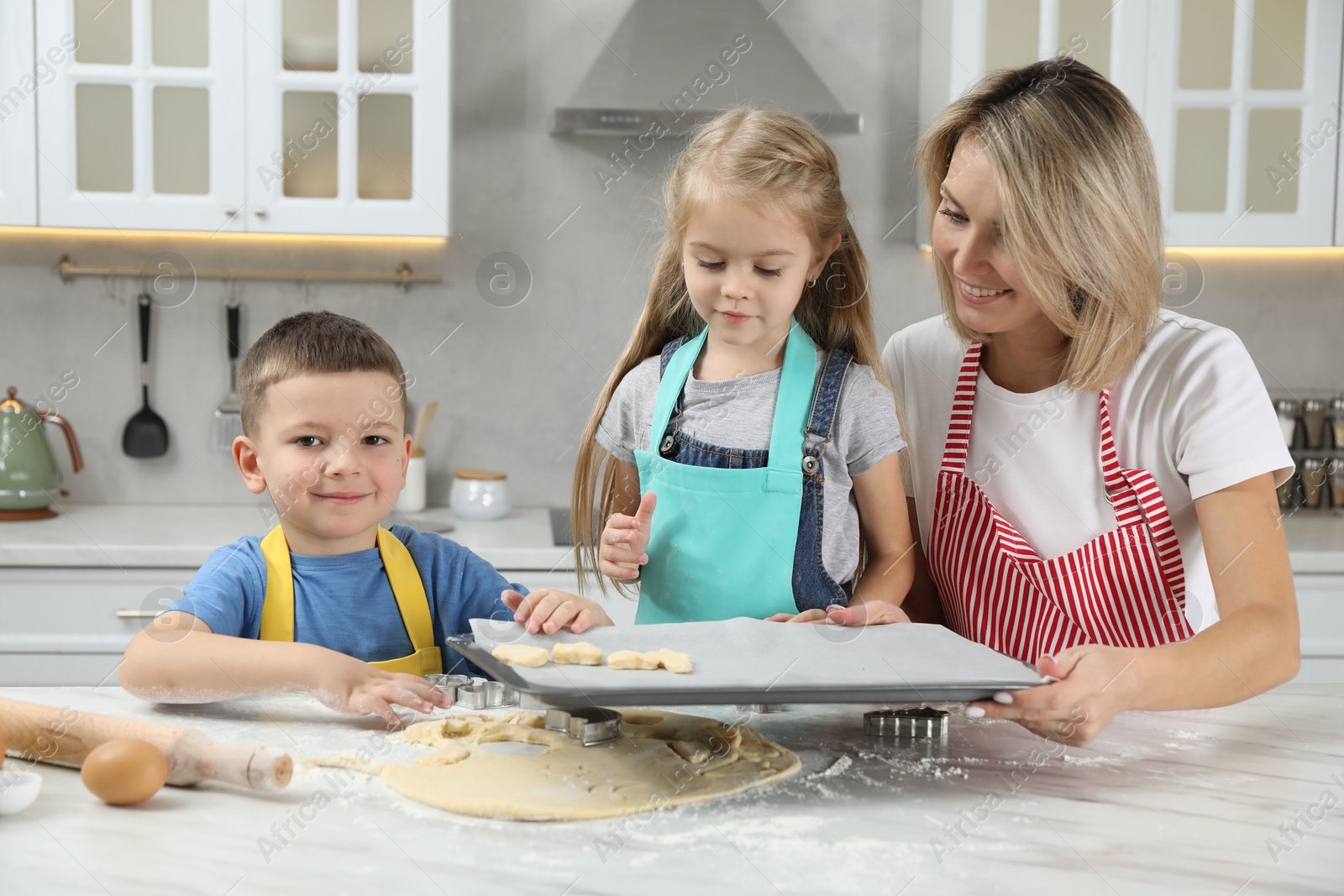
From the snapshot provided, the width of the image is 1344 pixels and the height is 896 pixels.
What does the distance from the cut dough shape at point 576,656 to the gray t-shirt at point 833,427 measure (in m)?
0.41

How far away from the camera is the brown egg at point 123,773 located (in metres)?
0.69

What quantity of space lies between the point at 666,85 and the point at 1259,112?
1.22m

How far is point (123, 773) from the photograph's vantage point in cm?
69

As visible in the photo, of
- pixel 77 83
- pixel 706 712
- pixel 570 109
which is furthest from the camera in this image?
pixel 570 109

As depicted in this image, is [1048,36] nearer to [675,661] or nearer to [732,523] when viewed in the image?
[732,523]

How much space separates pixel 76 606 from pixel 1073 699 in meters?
1.83

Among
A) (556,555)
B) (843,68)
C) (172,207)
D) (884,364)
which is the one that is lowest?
(556,555)

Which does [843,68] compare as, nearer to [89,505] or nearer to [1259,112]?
[1259,112]

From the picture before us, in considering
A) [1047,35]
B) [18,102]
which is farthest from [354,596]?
[1047,35]

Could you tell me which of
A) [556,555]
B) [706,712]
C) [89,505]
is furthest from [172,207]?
[706,712]

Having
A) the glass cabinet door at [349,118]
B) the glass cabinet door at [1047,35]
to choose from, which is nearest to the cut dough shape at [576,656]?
the glass cabinet door at [349,118]

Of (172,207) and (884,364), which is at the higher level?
(172,207)

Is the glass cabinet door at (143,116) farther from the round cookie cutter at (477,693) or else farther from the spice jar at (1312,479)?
the spice jar at (1312,479)

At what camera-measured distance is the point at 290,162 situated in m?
2.18
